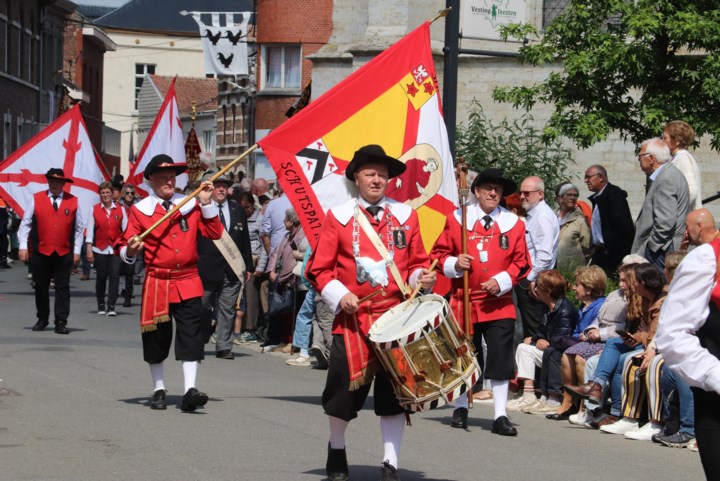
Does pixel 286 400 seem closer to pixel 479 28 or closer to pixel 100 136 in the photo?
pixel 479 28

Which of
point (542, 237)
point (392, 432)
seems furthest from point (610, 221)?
point (392, 432)

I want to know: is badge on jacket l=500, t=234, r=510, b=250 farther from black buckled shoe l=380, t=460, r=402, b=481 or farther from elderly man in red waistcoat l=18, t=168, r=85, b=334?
elderly man in red waistcoat l=18, t=168, r=85, b=334

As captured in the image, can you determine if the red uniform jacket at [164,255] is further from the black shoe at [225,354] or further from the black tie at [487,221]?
the black shoe at [225,354]

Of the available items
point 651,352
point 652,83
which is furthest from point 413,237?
point 652,83

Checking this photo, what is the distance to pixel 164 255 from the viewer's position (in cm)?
1099

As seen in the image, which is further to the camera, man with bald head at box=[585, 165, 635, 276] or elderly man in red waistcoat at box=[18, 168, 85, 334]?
elderly man in red waistcoat at box=[18, 168, 85, 334]

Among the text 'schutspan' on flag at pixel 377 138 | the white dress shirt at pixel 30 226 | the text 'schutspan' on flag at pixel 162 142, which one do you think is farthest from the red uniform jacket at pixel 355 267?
the text 'schutspan' on flag at pixel 162 142

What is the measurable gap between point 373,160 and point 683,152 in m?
5.17

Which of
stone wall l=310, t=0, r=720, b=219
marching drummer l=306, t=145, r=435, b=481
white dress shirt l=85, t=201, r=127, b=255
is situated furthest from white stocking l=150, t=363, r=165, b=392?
stone wall l=310, t=0, r=720, b=219

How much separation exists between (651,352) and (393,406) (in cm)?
317

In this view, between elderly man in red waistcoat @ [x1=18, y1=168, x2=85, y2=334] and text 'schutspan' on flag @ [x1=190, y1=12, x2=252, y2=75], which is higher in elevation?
text 'schutspan' on flag @ [x1=190, y1=12, x2=252, y2=75]

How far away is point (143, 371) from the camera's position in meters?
13.9

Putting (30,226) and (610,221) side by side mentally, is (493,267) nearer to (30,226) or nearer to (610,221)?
(610,221)

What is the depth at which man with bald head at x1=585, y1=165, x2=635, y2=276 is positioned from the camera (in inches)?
538
